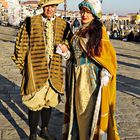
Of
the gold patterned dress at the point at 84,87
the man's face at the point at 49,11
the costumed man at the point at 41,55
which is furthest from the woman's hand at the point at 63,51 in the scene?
the man's face at the point at 49,11

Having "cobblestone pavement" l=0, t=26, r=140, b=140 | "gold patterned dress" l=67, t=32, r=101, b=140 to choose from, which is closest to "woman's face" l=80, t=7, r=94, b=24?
"gold patterned dress" l=67, t=32, r=101, b=140

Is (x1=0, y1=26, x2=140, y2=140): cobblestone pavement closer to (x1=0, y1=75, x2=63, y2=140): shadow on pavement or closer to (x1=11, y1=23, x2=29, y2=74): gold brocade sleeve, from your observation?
(x1=0, y1=75, x2=63, y2=140): shadow on pavement

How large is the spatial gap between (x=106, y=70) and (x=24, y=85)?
96 centimetres

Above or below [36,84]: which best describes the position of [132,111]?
below

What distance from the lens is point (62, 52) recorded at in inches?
153

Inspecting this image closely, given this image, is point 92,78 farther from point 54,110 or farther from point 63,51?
point 54,110

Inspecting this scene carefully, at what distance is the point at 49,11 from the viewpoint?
3965 millimetres

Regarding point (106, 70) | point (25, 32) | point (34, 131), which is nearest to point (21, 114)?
point (34, 131)

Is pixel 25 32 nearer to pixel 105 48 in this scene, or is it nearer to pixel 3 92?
pixel 105 48

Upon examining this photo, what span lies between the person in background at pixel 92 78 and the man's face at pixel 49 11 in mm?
358

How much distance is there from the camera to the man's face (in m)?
3.94

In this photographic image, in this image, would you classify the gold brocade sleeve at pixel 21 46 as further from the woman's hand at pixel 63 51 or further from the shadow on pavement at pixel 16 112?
the shadow on pavement at pixel 16 112

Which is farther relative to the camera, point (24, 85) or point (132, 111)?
point (132, 111)

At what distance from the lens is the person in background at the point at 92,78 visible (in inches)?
143
